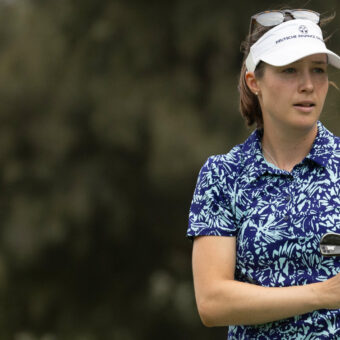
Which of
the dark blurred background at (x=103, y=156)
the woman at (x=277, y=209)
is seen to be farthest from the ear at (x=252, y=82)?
the dark blurred background at (x=103, y=156)

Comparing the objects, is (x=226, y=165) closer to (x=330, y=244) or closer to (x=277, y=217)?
(x=277, y=217)

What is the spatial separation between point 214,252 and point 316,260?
0.25m

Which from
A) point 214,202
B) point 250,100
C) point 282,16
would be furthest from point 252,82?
point 214,202

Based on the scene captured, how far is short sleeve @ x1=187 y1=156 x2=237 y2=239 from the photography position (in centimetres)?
219

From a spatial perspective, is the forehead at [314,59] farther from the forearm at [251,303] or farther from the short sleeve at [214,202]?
the forearm at [251,303]

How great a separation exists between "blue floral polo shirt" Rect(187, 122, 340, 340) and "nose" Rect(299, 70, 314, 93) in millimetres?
133

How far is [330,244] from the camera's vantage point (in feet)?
6.51

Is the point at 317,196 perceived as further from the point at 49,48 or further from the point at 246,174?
the point at 49,48

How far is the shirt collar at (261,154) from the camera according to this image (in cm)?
218

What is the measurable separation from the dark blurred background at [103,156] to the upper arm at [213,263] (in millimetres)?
4744

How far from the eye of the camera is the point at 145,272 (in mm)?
7379

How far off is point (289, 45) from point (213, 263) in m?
0.54

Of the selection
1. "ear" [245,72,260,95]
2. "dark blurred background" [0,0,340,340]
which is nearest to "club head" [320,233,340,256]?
"ear" [245,72,260,95]

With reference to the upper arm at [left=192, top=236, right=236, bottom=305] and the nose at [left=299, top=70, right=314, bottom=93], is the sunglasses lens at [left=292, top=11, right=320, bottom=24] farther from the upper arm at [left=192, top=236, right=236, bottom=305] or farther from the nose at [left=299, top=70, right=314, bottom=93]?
the upper arm at [left=192, top=236, right=236, bottom=305]
